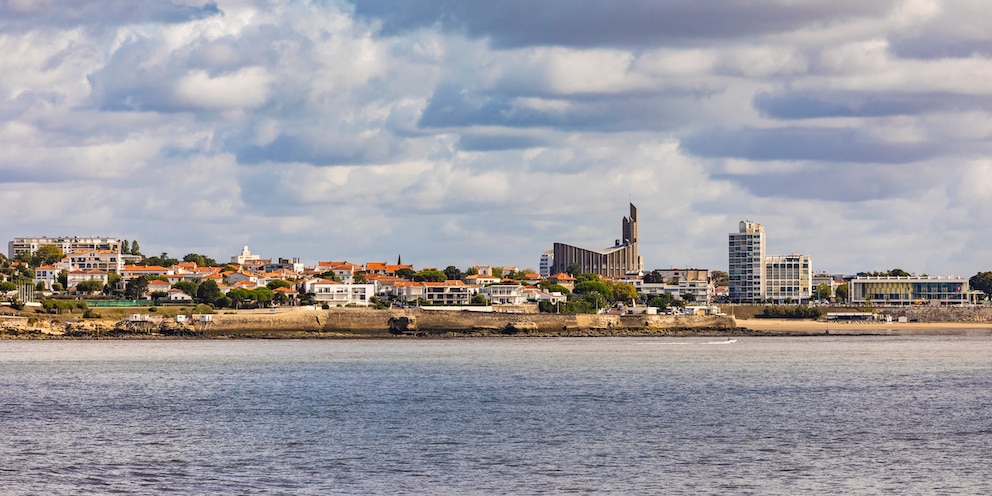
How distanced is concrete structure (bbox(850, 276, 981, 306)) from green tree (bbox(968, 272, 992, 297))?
13.3 m

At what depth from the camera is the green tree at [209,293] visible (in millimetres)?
133375

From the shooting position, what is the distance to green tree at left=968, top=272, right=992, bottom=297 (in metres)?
189

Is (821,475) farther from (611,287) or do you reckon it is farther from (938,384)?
(611,287)

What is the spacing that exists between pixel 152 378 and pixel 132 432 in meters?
22.2

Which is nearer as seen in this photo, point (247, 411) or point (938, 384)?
point (247, 411)

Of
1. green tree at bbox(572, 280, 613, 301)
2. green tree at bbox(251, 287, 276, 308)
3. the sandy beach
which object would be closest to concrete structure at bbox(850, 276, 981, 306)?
the sandy beach

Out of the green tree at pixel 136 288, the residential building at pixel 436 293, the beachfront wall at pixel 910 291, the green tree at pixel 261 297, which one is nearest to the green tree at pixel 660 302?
the residential building at pixel 436 293

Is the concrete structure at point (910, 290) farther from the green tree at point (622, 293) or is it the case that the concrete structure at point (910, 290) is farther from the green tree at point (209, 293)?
the green tree at point (209, 293)

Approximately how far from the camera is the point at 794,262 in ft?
630

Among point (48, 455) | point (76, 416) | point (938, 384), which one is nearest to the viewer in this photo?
point (48, 455)

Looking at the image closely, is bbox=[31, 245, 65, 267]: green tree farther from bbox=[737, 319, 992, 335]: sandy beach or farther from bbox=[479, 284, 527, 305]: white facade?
bbox=[737, 319, 992, 335]: sandy beach

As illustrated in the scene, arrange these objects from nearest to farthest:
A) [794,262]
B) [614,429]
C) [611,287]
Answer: [614,429], [611,287], [794,262]

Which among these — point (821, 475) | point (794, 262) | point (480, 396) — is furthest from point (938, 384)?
point (794, 262)

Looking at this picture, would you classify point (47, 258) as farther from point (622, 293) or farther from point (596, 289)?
point (622, 293)
